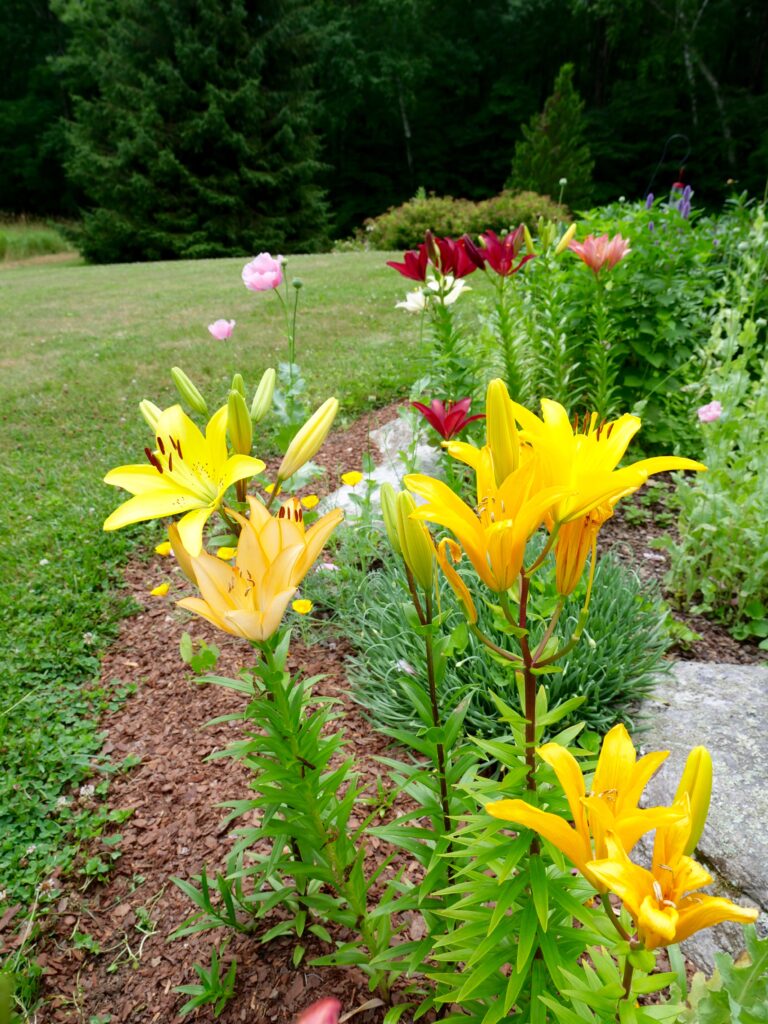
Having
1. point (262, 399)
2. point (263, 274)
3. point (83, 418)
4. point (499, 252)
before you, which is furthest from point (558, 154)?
point (262, 399)

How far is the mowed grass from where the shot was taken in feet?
6.30

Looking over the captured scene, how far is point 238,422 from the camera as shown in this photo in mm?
938

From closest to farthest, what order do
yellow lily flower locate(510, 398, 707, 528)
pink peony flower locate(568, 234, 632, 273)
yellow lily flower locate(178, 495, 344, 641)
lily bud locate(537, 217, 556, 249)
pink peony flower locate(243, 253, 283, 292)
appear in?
1. yellow lily flower locate(510, 398, 707, 528)
2. yellow lily flower locate(178, 495, 344, 641)
3. pink peony flower locate(243, 253, 283, 292)
4. pink peony flower locate(568, 234, 632, 273)
5. lily bud locate(537, 217, 556, 249)

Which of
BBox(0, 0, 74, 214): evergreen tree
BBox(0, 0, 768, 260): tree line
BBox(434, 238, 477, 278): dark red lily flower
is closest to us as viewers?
BBox(434, 238, 477, 278): dark red lily flower

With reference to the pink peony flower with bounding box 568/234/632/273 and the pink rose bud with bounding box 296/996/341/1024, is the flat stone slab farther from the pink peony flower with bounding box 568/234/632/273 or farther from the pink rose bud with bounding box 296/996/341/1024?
the pink peony flower with bounding box 568/234/632/273

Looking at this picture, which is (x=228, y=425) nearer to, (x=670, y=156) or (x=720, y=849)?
(x=720, y=849)

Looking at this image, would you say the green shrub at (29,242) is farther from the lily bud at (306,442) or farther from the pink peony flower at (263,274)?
the lily bud at (306,442)

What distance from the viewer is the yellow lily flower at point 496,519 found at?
2.20 ft

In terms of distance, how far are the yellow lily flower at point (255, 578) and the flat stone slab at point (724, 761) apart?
1.20m

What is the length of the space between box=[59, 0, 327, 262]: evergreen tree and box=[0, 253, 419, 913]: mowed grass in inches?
209

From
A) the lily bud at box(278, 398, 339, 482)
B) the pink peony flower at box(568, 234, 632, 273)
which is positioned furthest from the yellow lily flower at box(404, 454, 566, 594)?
the pink peony flower at box(568, 234, 632, 273)

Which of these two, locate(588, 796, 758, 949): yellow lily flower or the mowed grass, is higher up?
locate(588, 796, 758, 949): yellow lily flower

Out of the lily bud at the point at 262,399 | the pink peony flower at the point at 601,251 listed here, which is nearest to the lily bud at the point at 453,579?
the lily bud at the point at 262,399

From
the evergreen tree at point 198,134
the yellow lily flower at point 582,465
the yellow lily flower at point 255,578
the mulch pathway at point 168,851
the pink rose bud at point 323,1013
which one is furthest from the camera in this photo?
the evergreen tree at point 198,134
